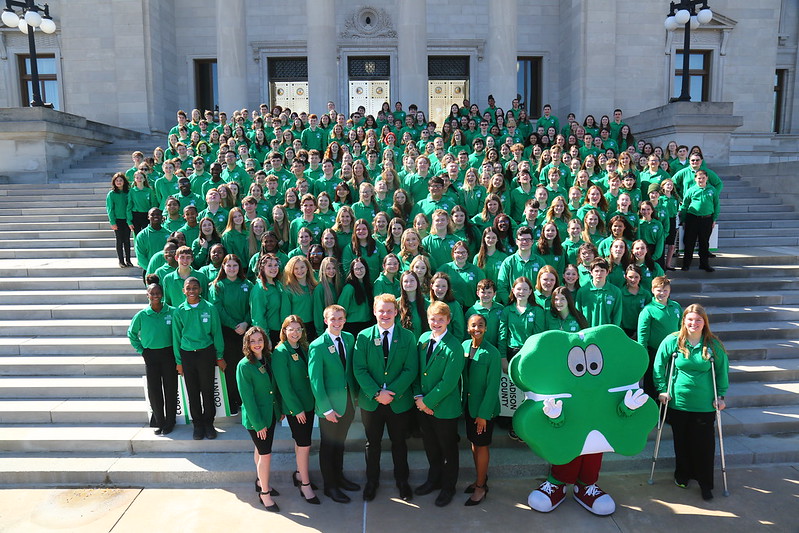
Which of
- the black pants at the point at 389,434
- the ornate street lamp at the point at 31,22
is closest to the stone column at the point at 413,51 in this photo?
the ornate street lamp at the point at 31,22

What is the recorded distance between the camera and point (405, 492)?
220 inches

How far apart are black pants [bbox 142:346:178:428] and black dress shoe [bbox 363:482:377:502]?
250 centimetres

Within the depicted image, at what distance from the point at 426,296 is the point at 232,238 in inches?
120

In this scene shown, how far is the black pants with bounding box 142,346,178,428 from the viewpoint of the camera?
633cm

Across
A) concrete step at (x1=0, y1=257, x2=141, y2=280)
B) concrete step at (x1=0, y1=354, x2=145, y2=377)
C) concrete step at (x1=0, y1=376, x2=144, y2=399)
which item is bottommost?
concrete step at (x1=0, y1=376, x2=144, y2=399)

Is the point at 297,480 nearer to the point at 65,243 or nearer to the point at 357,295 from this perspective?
the point at 357,295

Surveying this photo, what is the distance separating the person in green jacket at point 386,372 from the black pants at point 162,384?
237 cm

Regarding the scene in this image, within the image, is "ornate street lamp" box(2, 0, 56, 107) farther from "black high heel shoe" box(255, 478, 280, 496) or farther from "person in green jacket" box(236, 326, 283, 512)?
"black high heel shoe" box(255, 478, 280, 496)

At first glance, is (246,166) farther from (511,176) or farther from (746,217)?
(746,217)

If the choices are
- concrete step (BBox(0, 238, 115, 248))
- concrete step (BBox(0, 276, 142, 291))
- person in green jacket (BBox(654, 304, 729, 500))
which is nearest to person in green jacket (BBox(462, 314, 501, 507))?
person in green jacket (BBox(654, 304, 729, 500))

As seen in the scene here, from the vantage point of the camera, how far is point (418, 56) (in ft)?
59.8

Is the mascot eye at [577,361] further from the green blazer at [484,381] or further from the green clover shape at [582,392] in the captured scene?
the green blazer at [484,381]

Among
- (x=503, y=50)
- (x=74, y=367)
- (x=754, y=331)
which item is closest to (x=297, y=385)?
(x=74, y=367)

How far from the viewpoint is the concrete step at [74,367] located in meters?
7.68
